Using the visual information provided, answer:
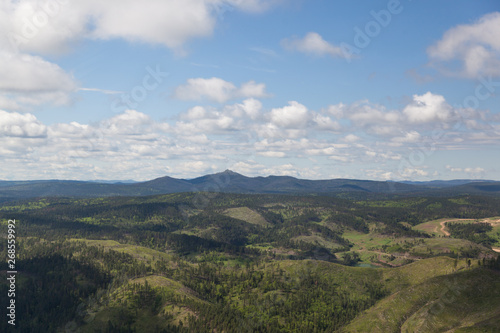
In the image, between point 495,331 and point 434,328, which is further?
point 434,328

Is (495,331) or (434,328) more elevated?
(495,331)

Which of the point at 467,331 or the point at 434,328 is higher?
the point at 467,331

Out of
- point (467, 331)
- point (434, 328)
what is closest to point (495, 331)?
point (467, 331)

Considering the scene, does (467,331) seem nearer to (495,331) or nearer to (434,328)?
(495,331)

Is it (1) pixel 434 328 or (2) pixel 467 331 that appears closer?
(2) pixel 467 331
